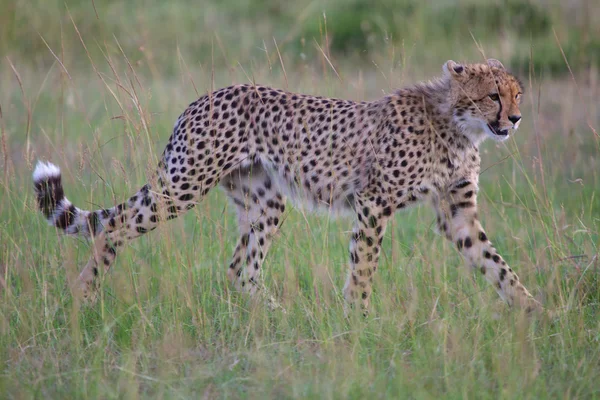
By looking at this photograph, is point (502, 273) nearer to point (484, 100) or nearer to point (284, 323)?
point (484, 100)

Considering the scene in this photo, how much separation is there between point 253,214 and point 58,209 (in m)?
0.90

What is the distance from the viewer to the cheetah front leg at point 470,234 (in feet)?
11.6

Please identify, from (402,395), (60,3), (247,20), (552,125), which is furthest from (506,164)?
(60,3)

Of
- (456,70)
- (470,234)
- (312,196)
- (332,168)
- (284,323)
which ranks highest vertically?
(456,70)

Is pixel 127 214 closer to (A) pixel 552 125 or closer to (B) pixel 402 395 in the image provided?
(B) pixel 402 395

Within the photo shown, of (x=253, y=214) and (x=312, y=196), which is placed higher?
(x=312, y=196)

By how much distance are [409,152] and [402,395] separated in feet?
4.16

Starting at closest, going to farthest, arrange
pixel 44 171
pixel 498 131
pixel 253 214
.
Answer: pixel 498 131
pixel 44 171
pixel 253 214

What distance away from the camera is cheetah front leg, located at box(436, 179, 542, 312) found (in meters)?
3.53

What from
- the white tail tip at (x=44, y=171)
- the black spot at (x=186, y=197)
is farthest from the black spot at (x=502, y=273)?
the white tail tip at (x=44, y=171)

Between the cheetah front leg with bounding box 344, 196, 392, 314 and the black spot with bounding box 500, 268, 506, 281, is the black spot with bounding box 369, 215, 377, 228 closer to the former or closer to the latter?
the cheetah front leg with bounding box 344, 196, 392, 314

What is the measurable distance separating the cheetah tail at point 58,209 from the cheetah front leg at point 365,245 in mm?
1076

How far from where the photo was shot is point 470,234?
11.9 ft

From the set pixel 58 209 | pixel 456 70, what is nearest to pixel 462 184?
pixel 456 70
